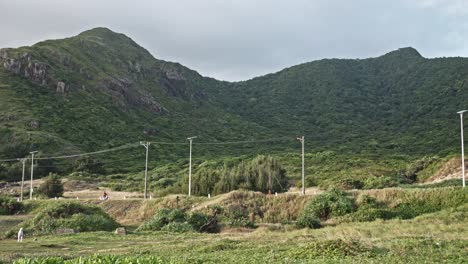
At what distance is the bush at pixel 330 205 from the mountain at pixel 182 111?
171 ft

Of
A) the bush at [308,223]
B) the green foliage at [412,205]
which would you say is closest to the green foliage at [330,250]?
the bush at [308,223]

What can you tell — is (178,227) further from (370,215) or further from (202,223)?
(370,215)

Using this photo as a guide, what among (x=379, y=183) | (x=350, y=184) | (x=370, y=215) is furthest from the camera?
(x=350, y=184)

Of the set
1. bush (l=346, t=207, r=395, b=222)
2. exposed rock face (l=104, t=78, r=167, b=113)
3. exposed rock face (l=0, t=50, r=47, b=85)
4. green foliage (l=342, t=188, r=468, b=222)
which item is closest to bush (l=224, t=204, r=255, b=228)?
green foliage (l=342, t=188, r=468, b=222)

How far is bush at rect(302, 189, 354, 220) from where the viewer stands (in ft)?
129

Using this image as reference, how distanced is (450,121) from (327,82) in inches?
3012

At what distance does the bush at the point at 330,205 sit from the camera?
3922 cm

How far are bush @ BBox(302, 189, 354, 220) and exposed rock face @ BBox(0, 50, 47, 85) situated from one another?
111 meters

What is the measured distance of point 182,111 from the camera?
165 metres

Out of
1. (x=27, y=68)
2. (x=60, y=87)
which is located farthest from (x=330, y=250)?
(x=27, y=68)

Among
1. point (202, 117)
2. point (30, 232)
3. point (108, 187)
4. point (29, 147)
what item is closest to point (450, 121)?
point (202, 117)

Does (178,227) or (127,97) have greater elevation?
(127,97)

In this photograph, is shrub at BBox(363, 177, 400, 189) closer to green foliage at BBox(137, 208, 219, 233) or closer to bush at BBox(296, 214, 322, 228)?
green foliage at BBox(137, 208, 219, 233)

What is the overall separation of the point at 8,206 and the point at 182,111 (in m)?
112
